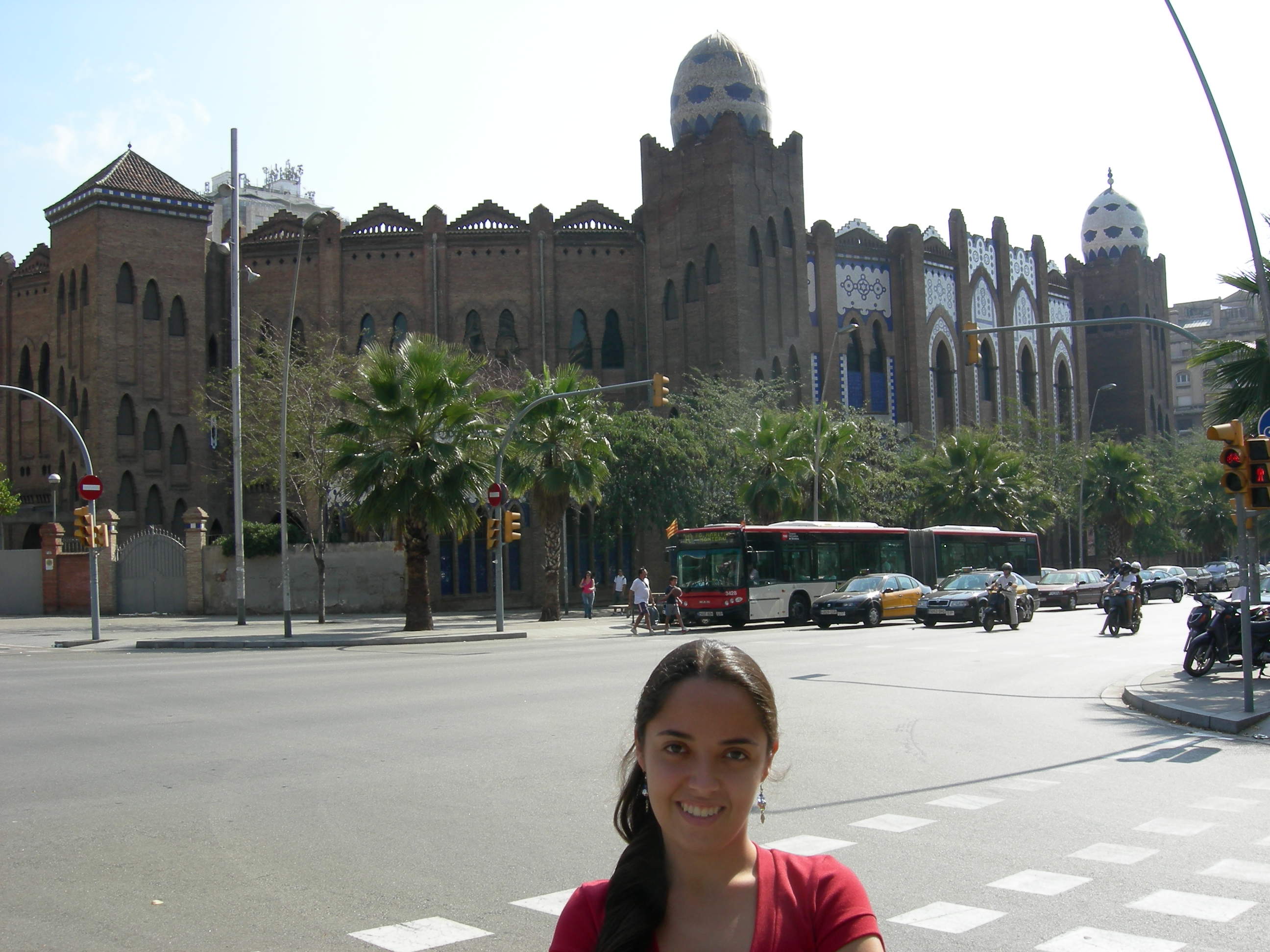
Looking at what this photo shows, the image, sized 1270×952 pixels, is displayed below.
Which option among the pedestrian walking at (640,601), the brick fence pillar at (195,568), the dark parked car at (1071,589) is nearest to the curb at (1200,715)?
the pedestrian walking at (640,601)

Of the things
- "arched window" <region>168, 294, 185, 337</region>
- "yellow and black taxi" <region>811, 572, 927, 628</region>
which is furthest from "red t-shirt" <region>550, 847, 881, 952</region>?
"arched window" <region>168, 294, 185, 337</region>

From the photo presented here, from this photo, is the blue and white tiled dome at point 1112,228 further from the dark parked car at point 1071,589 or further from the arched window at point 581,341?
the dark parked car at point 1071,589

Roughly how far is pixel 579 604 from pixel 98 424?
20.2 metres

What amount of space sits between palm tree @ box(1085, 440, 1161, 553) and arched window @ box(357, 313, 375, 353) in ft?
113

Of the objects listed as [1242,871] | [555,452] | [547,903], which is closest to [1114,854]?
[1242,871]

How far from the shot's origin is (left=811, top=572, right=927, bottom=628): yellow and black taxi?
30938 millimetres

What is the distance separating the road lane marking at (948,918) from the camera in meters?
5.41

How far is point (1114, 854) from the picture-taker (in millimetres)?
6789

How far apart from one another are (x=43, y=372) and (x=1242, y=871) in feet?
183

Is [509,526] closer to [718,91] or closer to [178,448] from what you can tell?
[178,448]

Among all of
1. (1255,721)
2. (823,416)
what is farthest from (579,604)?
(1255,721)

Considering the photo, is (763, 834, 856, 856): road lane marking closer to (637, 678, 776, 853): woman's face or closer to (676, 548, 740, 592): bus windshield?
(637, 678, 776, 853): woman's face

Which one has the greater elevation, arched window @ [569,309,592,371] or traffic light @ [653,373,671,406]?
arched window @ [569,309,592,371]

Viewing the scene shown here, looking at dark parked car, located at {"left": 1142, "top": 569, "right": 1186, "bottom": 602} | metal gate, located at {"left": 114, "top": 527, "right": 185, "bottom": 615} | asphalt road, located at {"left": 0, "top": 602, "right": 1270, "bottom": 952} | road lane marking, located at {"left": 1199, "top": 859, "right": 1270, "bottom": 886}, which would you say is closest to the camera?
asphalt road, located at {"left": 0, "top": 602, "right": 1270, "bottom": 952}
